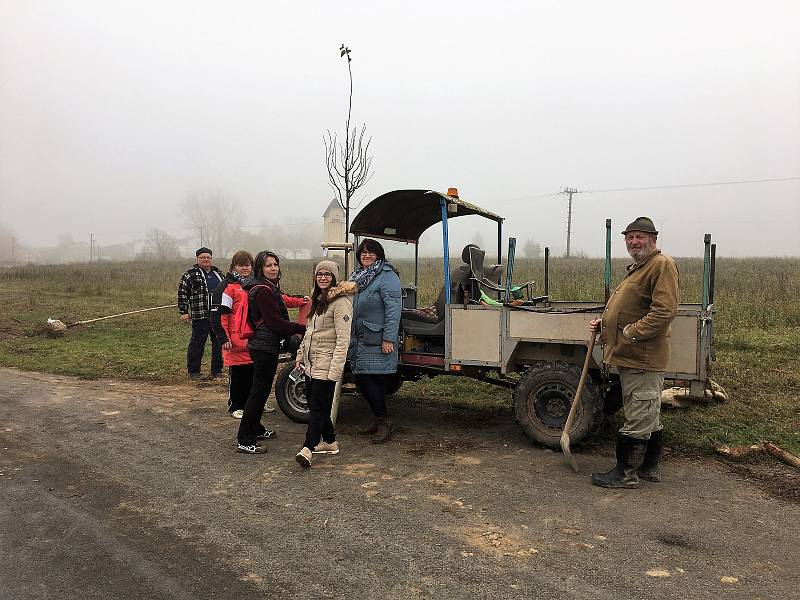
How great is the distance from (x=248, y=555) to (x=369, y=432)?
240 centimetres

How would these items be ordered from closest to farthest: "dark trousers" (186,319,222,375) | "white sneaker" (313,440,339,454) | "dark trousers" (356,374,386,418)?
1. "white sneaker" (313,440,339,454)
2. "dark trousers" (356,374,386,418)
3. "dark trousers" (186,319,222,375)

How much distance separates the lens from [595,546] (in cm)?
329

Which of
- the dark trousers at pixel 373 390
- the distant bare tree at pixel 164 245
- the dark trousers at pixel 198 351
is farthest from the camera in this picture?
the distant bare tree at pixel 164 245

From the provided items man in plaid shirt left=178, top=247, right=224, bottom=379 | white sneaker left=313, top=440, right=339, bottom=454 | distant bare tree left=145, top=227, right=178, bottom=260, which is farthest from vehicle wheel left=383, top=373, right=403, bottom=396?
distant bare tree left=145, top=227, right=178, bottom=260

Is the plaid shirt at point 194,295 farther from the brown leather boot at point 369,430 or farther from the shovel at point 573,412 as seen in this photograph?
the shovel at point 573,412

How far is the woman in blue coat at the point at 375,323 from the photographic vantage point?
5174 millimetres

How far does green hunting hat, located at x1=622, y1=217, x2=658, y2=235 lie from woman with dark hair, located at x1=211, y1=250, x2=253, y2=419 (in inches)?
131

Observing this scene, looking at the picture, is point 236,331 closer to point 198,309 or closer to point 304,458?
point 304,458

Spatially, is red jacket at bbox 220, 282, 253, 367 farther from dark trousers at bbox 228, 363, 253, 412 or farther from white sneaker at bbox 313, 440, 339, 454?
white sneaker at bbox 313, 440, 339, 454

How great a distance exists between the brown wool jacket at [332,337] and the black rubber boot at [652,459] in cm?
245


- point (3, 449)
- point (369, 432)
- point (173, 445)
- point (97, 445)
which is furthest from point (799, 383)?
point (3, 449)

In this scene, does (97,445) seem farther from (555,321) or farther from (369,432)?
(555,321)

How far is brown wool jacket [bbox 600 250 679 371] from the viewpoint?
3.94m

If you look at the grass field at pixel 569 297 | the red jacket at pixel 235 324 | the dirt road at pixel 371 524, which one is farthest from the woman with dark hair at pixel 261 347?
the grass field at pixel 569 297
